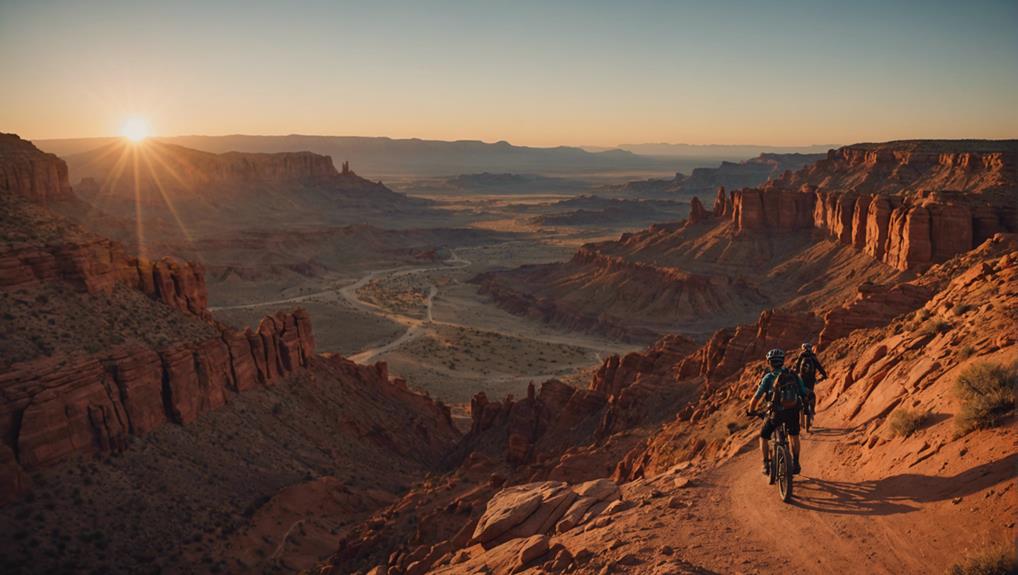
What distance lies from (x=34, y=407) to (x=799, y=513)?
24167mm

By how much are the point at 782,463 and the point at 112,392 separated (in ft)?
81.6

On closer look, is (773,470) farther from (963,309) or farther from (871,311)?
(871,311)

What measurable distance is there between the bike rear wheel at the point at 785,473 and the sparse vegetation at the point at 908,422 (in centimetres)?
189

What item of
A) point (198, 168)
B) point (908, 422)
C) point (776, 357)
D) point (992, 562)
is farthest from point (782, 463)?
point (198, 168)

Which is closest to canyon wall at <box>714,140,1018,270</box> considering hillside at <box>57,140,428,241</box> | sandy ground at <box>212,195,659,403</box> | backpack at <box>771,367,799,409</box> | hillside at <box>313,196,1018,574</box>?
sandy ground at <box>212,195,659,403</box>

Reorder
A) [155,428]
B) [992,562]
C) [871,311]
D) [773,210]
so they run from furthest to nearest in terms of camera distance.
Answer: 1. [773,210]
2. [155,428]
3. [871,311]
4. [992,562]

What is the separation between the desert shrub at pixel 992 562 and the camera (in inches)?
313

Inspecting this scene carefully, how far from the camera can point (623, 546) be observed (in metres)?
11.1

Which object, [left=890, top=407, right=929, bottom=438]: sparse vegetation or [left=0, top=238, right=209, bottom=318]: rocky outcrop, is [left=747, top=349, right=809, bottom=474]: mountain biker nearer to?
[left=890, top=407, right=929, bottom=438]: sparse vegetation

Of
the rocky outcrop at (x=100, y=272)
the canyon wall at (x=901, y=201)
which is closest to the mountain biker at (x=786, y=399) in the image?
the rocky outcrop at (x=100, y=272)

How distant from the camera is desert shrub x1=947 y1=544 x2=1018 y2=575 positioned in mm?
7938

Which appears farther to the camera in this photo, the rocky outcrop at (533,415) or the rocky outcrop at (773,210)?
the rocky outcrop at (773,210)

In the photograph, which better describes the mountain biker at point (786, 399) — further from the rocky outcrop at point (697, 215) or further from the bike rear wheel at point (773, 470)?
the rocky outcrop at point (697, 215)

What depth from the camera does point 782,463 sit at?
1186 cm
